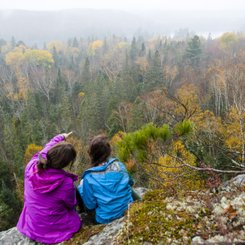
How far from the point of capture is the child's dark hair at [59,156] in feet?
9.21

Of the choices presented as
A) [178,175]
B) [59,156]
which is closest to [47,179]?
[59,156]

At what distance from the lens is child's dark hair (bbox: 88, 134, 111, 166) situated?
10.0 feet

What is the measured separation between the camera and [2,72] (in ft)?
178

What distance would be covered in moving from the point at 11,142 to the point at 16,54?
59.1 meters

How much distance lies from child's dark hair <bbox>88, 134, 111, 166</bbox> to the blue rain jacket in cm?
9

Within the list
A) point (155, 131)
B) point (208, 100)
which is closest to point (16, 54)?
point (208, 100)

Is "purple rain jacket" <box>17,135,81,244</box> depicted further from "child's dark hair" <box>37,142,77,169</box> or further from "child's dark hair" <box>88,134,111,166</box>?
"child's dark hair" <box>88,134,111,166</box>

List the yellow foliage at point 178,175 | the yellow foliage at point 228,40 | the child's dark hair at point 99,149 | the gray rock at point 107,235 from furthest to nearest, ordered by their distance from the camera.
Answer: the yellow foliage at point 228,40 < the child's dark hair at point 99,149 < the gray rock at point 107,235 < the yellow foliage at point 178,175

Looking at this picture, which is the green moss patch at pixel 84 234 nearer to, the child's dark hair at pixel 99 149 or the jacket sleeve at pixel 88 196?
the jacket sleeve at pixel 88 196

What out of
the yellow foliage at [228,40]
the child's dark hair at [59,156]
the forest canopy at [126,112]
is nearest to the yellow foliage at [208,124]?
the forest canopy at [126,112]

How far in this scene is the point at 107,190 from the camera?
123 inches

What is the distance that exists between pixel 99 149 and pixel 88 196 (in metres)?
0.57

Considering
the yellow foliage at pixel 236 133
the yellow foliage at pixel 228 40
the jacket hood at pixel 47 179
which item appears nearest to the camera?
the jacket hood at pixel 47 179

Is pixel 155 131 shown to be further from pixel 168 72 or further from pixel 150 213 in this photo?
pixel 168 72
